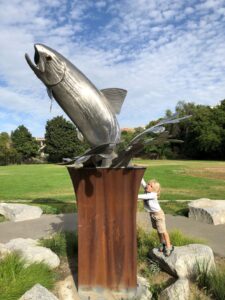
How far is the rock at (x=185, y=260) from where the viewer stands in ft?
20.1

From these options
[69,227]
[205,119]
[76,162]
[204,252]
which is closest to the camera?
[76,162]

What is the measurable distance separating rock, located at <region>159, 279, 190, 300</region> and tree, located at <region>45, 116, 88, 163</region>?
201 feet

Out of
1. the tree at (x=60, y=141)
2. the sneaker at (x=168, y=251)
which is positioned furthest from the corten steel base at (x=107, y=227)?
the tree at (x=60, y=141)

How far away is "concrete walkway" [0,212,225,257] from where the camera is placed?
910cm

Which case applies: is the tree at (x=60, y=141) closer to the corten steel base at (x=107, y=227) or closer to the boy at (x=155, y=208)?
the boy at (x=155, y=208)

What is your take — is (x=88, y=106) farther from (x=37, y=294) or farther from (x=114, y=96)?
(x=37, y=294)

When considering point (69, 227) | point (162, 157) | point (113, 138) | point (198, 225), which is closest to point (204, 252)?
point (113, 138)

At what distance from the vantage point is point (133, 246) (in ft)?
18.9

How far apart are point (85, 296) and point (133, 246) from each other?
1.05 m

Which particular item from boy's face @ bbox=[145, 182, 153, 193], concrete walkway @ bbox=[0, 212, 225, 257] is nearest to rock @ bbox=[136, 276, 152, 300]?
boy's face @ bbox=[145, 182, 153, 193]

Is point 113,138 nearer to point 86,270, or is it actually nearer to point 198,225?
point 86,270

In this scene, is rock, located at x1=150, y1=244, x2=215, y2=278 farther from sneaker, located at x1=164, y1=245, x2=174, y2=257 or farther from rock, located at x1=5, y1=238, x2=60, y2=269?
rock, located at x1=5, y1=238, x2=60, y2=269

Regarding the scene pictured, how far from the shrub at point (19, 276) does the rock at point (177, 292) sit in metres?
→ 1.77

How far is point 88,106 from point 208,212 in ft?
20.7
